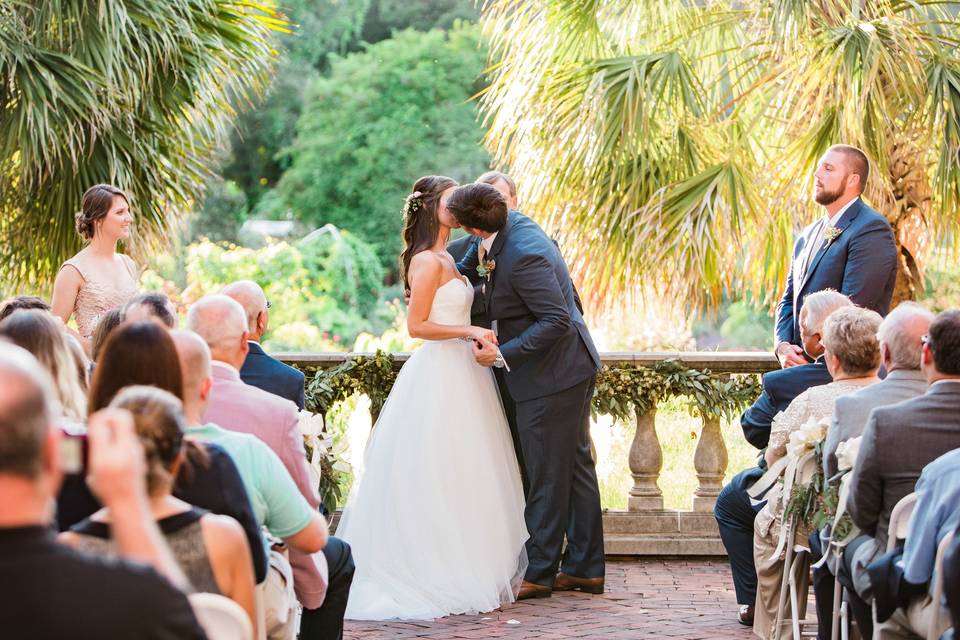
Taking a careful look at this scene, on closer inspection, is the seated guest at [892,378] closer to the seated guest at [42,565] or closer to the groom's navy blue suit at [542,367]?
the groom's navy blue suit at [542,367]

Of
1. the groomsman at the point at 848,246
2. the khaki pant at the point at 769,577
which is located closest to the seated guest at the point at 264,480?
the khaki pant at the point at 769,577

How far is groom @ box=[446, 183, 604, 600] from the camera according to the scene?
240 inches

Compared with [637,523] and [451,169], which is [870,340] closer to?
[637,523]

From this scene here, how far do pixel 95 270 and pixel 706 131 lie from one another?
4.45 m

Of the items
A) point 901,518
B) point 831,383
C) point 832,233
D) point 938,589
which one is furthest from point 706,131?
point 938,589

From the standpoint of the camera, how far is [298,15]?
35.4m

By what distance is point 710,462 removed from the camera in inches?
287

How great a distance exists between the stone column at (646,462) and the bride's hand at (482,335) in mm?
1464

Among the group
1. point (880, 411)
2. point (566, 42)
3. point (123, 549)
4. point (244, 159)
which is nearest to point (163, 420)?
point (123, 549)

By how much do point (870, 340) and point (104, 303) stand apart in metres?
4.01

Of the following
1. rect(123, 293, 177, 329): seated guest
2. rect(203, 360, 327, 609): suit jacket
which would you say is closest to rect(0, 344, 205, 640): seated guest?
rect(203, 360, 327, 609): suit jacket

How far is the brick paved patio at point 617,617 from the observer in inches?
216

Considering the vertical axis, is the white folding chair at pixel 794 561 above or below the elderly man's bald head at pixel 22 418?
below

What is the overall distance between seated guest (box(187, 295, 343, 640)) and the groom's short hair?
2.13 m
